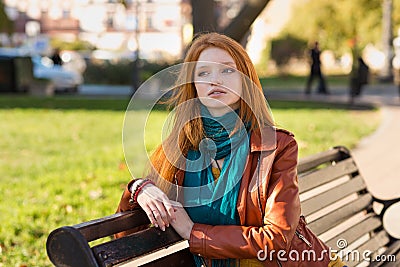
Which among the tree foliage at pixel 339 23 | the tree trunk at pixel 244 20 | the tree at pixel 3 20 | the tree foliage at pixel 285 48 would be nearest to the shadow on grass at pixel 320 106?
Answer: the tree trunk at pixel 244 20

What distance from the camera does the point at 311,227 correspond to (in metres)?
4.02

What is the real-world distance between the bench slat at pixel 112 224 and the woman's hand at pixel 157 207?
6 cm

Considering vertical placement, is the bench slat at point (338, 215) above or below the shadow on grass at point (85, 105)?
above

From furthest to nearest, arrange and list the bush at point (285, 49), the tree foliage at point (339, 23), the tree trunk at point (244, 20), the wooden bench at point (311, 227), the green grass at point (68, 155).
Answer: the bush at point (285, 49) < the tree foliage at point (339, 23) < the tree trunk at point (244, 20) < the green grass at point (68, 155) < the wooden bench at point (311, 227)

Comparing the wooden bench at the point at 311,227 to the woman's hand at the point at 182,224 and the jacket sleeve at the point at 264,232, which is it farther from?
the jacket sleeve at the point at 264,232

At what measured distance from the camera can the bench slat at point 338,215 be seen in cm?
410

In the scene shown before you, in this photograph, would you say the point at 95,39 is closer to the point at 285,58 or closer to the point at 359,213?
the point at 285,58

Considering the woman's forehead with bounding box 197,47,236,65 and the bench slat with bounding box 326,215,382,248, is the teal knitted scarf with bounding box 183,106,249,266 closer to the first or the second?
the woman's forehead with bounding box 197,47,236,65

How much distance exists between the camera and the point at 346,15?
36.2 m

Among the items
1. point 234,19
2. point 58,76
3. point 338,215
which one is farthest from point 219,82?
point 58,76

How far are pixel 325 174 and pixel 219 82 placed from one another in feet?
5.63

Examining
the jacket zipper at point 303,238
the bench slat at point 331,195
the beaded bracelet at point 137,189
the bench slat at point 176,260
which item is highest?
the beaded bracelet at point 137,189

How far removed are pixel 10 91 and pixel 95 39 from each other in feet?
157

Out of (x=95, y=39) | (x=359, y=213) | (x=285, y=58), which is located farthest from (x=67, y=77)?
(x=95, y=39)
